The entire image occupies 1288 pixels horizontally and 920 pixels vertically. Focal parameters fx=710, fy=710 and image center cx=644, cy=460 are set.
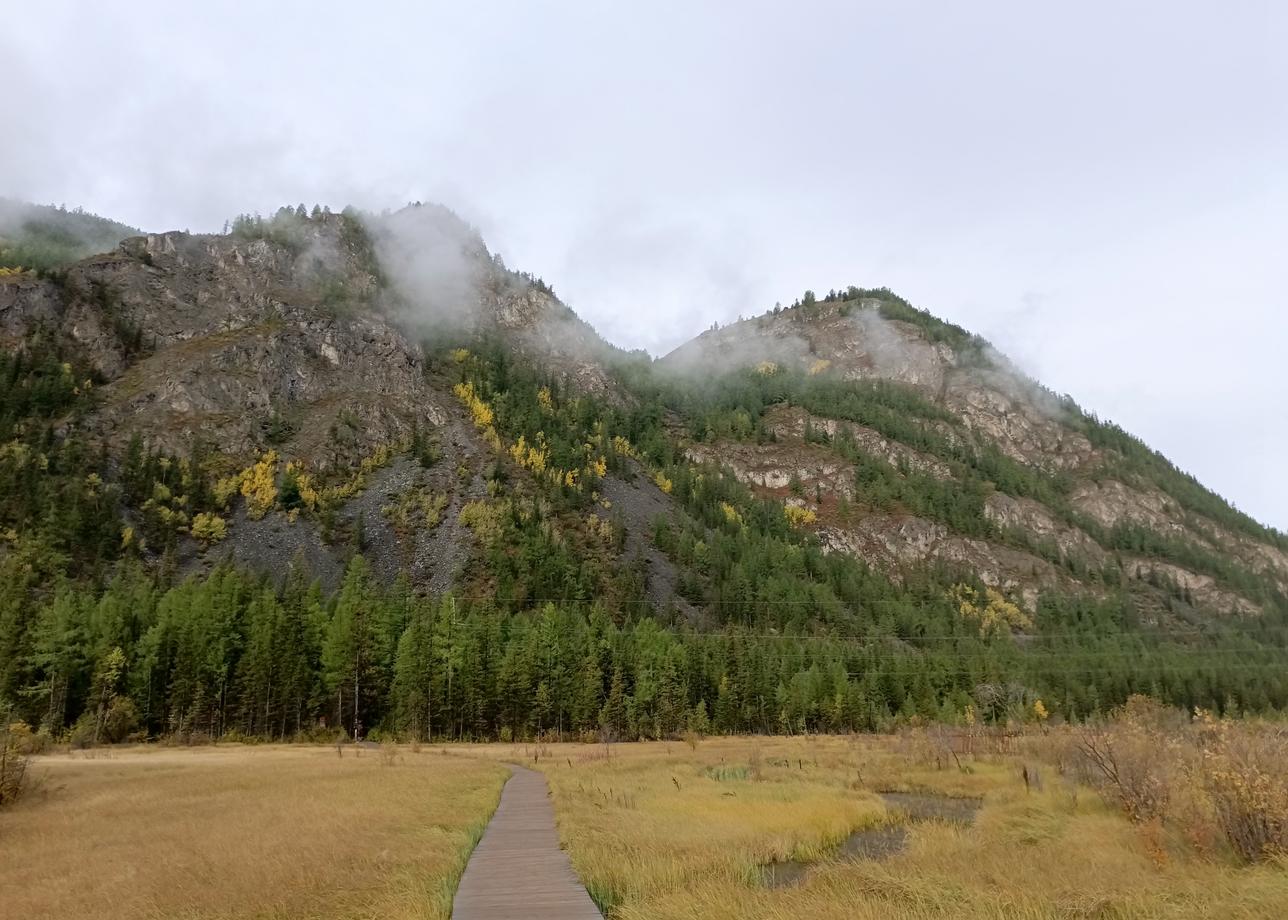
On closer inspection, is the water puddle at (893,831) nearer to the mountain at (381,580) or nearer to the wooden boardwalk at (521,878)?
the wooden boardwalk at (521,878)

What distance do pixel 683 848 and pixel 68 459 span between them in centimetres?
15231

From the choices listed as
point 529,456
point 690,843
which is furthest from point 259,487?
point 690,843

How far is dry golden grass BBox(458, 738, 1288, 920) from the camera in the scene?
39.7 ft

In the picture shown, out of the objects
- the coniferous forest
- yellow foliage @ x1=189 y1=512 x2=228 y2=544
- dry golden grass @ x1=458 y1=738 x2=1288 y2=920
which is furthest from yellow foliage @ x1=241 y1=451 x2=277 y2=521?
dry golden grass @ x1=458 y1=738 x2=1288 y2=920

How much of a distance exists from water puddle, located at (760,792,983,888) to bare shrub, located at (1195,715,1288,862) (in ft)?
25.9

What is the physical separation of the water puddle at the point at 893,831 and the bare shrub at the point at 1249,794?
25.9ft

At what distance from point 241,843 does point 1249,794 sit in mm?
23441

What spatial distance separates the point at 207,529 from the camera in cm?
12312

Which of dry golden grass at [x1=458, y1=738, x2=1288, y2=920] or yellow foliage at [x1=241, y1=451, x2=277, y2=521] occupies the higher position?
yellow foliage at [x1=241, y1=451, x2=277, y2=521]

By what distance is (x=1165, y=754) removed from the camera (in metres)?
23.1

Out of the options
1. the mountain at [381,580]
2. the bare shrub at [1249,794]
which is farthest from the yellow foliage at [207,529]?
the bare shrub at [1249,794]

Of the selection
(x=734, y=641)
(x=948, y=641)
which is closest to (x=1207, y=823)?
(x=734, y=641)

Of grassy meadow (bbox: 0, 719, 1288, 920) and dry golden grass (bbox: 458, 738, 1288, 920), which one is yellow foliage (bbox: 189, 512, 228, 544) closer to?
grassy meadow (bbox: 0, 719, 1288, 920)

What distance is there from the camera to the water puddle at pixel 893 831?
1820 cm
